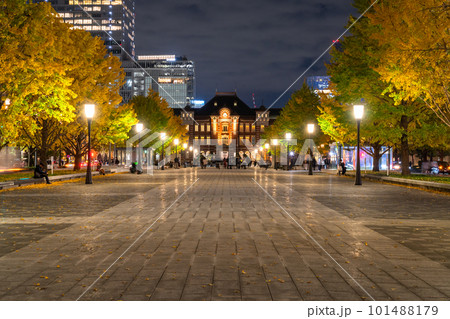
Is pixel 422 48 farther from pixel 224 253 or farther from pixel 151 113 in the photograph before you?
pixel 151 113

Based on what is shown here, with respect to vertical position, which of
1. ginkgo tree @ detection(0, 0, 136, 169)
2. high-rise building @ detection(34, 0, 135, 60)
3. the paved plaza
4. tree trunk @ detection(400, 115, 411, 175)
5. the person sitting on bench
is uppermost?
high-rise building @ detection(34, 0, 135, 60)

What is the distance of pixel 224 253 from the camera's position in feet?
25.0

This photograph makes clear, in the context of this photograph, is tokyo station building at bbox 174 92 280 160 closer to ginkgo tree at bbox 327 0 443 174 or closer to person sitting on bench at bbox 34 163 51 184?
ginkgo tree at bbox 327 0 443 174

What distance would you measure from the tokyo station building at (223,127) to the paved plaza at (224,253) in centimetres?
10848

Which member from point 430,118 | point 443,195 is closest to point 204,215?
point 443,195

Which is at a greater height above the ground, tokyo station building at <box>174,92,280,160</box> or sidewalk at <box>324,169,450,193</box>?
tokyo station building at <box>174,92,280,160</box>

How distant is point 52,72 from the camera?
80.1ft

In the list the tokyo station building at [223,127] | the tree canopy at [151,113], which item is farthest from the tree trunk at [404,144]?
the tokyo station building at [223,127]

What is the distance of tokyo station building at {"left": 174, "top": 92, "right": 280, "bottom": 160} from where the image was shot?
12256cm

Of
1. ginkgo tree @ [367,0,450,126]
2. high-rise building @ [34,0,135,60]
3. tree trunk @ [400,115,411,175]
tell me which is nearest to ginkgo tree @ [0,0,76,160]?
ginkgo tree @ [367,0,450,126]

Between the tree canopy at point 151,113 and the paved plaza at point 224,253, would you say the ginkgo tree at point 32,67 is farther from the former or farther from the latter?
the tree canopy at point 151,113

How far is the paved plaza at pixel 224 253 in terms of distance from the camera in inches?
217

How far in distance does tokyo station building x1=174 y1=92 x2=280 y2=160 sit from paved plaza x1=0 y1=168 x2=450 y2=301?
108480 millimetres
